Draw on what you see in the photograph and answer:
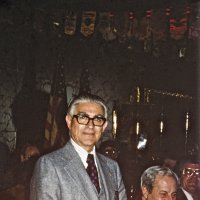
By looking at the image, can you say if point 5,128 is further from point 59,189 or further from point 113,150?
point 59,189

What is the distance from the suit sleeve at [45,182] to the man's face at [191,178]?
279cm

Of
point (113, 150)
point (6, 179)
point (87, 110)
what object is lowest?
point (6, 179)

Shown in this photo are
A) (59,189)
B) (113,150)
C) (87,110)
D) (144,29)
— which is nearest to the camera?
(59,189)

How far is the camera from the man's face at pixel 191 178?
495 centimetres

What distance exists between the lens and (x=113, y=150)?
23.4 feet

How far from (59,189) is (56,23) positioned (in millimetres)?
6182

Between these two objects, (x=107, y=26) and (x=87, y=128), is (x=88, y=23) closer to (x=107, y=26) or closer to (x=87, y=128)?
(x=107, y=26)

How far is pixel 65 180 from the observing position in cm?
264

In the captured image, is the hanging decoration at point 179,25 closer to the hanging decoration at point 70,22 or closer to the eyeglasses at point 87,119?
the hanging decoration at point 70,22

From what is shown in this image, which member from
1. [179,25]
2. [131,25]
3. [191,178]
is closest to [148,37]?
[131,25]

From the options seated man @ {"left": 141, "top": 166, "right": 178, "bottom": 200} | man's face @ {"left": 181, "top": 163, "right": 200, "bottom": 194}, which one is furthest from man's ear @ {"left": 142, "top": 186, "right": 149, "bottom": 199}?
man's face @ {"left": 181, "top": 163, "right": 200, "bottom": 194}

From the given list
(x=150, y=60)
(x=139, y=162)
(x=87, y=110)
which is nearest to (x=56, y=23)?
(x=150, y=60)

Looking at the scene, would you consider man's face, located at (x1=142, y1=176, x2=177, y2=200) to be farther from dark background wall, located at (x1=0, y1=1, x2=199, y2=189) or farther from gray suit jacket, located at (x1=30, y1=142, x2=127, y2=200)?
dark background wall, located at (x1=0, y1=1, x2=199, y2=189)

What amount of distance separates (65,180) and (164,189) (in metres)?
1.14
